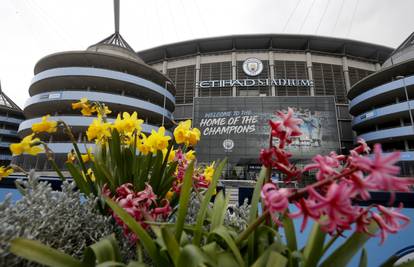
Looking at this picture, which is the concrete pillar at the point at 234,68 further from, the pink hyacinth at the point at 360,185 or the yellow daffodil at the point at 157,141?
the pink hyacinth at the point at 360,185

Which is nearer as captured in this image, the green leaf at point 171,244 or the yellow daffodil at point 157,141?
the green leaf at point 171,244

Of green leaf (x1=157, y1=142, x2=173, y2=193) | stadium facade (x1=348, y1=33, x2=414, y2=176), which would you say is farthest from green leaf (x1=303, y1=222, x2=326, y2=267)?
stadium facade (x1=348, y1=33, x2=414, y2=176)

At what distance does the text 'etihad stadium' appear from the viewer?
3312cm

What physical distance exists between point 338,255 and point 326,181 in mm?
527

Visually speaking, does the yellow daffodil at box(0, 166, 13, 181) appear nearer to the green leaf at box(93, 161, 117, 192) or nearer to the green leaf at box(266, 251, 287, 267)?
the green leaf at box(93, 161, 117, 192)

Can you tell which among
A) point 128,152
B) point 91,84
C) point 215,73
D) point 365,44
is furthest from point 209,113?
point 128,152

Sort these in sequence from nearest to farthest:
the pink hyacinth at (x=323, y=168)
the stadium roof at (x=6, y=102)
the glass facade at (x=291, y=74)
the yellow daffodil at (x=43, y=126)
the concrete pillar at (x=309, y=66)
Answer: the pink hyacinth at (x=323, y=168) < the yellow daffodil at (x=43, y=126) < the concrete pillar at (x=309, y=66) < the glass facade at (x=291, y=74) < the stadium roof at (x=6, y=102)

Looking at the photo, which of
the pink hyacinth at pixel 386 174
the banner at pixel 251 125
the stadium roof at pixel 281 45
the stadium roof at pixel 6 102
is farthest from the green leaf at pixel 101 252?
the stadium roof at pixel 6 102

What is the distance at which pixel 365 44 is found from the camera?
34406 millimetres

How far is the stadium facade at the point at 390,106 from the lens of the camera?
25094mm

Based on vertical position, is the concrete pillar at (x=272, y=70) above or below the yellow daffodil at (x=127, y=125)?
above

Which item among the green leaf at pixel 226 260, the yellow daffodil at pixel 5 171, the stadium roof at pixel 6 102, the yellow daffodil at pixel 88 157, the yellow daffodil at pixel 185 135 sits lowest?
the green leaf at pixel 226 260

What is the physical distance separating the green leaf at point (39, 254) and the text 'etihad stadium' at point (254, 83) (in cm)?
3359

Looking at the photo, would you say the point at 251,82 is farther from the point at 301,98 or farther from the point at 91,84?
the point at 91,84
